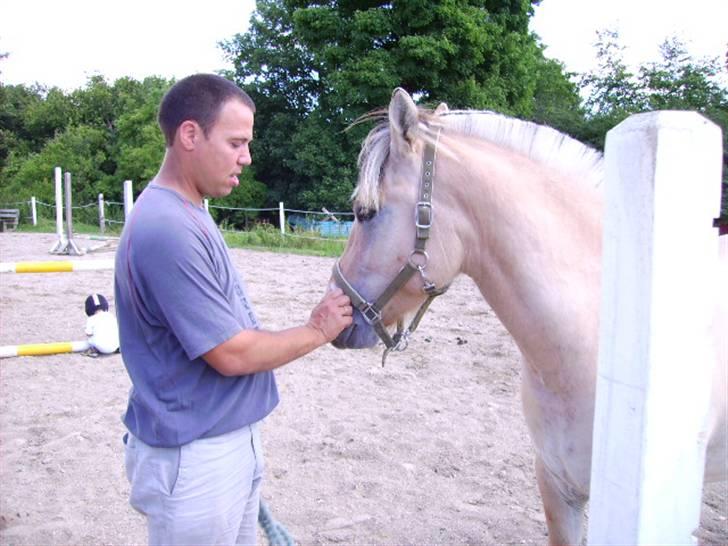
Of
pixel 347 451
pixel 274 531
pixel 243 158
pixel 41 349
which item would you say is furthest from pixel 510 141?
pixel 41 349

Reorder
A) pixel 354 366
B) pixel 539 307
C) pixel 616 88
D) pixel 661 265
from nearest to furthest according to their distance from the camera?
pixel 661 265
pixel 539 307
pixel 354 366
pixel 616 88

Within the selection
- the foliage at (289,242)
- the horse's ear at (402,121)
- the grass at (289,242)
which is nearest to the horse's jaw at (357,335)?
the horse's ear at (402,121)

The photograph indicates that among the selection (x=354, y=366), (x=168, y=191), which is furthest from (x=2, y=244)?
(x=168, y=191)

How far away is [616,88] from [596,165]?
75.6 ft

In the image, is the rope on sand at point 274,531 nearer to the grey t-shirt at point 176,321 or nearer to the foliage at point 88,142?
the grey t-shirt at point 176,321

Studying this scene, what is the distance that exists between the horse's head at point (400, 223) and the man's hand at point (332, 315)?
0.15 feet

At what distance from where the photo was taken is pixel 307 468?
347 cm

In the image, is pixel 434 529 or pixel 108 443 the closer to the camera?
pixel 434 529

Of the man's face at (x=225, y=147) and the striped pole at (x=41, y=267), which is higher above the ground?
the man's face at (x=225, y=147)

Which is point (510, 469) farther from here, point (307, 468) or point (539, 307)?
point (539, 307)

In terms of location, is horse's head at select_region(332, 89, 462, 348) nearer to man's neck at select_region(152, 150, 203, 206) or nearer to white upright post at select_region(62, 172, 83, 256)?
man's neck at select_region(152, 150, 203, 206)

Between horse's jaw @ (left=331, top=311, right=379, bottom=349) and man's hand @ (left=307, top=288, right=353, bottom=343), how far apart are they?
0.23ft

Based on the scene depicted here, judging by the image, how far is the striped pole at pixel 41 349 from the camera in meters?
5.09

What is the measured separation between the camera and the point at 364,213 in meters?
1.80
